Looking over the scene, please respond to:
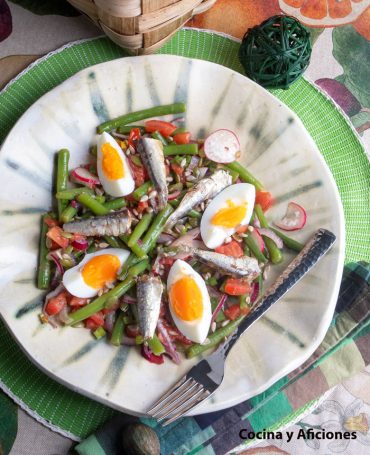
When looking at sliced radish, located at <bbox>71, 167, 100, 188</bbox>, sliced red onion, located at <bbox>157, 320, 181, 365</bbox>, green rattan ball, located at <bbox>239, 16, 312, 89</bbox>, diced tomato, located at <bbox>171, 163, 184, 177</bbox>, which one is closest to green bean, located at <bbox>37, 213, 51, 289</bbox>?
sliced radish, located at <bbox>71, 167, 100, 188</bbox>

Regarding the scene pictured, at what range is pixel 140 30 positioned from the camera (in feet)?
7.72

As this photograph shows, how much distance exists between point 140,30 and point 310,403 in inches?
63.5

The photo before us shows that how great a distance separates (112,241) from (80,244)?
0.12 metres

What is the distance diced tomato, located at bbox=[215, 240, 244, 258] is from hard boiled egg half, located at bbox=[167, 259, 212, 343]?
0.16 meters

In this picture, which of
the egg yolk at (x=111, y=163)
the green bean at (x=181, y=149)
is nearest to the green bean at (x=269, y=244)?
the green bean at (x=181, y=149)

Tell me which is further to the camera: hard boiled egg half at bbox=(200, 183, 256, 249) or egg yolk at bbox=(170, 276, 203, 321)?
hard boiled egg half at bbox=(200, 183, 256, 249)

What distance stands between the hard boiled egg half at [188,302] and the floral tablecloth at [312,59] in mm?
666

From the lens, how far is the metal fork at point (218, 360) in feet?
7.11

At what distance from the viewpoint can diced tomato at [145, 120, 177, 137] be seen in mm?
2455

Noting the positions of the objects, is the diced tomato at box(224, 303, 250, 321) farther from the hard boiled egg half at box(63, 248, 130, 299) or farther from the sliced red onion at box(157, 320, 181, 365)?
the hard boiled egg half at box(63, 248, 130, 299)

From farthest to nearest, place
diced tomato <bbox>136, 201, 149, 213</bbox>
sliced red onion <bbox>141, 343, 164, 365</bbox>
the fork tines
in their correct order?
1. diced tomato <bbox>136, 201, 149, 213</bbox>
2. sliced red onion <bbox>141, 343, 164, 365</bbox>
3. the fork tines

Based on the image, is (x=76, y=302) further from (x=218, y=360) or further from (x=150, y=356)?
(x=218, y=360)

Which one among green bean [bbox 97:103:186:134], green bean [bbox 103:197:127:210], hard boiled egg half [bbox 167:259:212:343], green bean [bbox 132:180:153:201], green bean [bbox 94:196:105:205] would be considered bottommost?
hard boiled egg half [bbox 167:259:212:343]

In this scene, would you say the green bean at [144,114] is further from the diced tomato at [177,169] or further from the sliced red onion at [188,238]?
the sliced red onion at [188,238]
